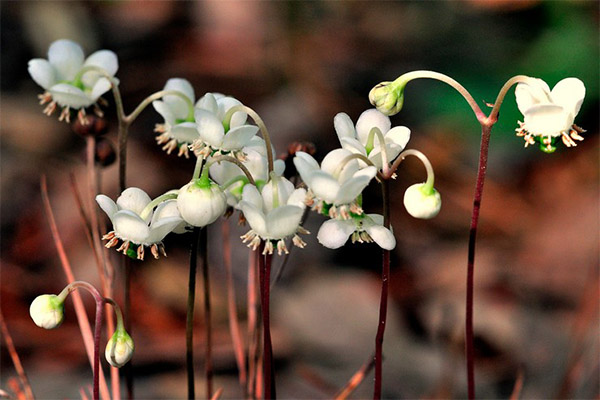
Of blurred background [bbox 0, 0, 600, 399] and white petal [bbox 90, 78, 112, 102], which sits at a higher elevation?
white petal [bbox 90, 78, 112, 102]

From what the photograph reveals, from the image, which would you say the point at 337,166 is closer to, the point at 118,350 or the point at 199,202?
the point at 199,202

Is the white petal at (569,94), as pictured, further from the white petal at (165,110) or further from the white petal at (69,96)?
the white petal at (69,96)

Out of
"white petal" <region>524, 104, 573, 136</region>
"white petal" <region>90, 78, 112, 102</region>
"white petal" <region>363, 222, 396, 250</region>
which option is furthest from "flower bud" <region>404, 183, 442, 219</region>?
"white petal" <region>90, 78, 112, 102</region>

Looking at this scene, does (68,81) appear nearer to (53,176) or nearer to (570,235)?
(53,176)

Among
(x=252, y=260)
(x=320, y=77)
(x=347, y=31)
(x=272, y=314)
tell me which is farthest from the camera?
(x=347, y=31)

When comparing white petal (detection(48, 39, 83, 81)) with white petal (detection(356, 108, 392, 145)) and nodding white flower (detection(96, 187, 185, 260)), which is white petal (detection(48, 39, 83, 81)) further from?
white petal (detection(356, 108, 392, 145))

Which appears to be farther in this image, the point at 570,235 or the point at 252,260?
the point at 570,235

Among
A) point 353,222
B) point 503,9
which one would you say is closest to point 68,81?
point 353,222
